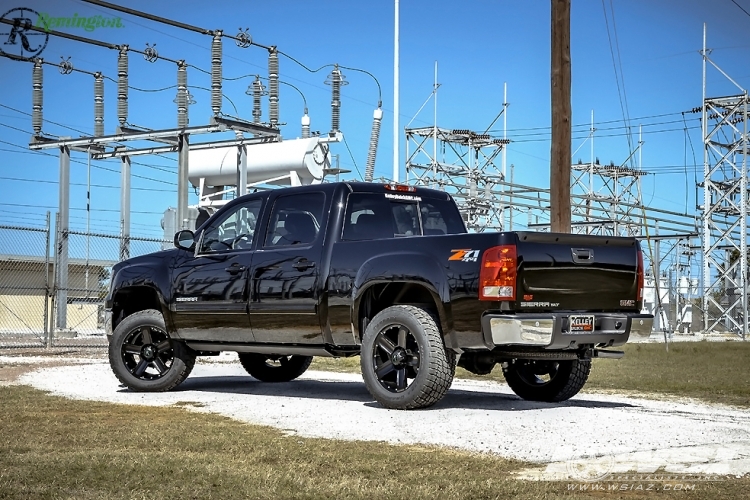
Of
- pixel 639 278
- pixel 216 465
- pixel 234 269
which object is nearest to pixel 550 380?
pixel 639 278

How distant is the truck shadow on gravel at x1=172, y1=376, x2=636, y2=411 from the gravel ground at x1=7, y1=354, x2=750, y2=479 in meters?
0.01

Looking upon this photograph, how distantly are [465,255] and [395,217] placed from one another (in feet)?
6.61

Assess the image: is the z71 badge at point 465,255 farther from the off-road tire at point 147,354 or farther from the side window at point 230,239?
the off-road tire at point 147,354

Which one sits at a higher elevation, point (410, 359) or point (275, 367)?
point (410, 359)

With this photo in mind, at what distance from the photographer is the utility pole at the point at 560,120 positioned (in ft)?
51.9

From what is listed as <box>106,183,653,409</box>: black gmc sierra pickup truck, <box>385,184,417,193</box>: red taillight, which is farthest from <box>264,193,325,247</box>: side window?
<box>385,184,417,193</box>: red taillight

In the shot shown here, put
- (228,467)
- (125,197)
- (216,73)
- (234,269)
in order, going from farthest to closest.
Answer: (125,197) < (216,73) < (234,269) < (228,467)

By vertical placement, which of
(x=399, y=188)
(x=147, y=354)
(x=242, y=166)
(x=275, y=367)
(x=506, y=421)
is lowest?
(x=506, y=421)

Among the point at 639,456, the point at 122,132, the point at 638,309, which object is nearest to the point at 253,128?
the point at 122,132

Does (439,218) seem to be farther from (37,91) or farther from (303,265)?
(37,91)

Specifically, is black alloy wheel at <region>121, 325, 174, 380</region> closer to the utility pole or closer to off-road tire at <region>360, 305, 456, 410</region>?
off-road tire at <region>360, 305, 456, 410</region>

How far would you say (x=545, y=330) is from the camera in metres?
9.49

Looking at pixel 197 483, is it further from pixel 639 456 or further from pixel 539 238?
pixel 539 238

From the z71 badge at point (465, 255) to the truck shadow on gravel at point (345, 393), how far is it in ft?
5.42
